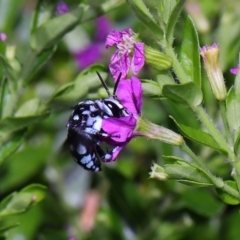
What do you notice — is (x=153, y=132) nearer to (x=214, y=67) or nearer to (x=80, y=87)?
(x=214, y=67)

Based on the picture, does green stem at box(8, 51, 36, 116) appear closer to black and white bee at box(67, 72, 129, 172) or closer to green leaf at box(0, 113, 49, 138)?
green leaf at box(0, 113, 49, 138)

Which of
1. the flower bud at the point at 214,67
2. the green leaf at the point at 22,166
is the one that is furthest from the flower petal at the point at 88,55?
the flower bud at the point at 214,67

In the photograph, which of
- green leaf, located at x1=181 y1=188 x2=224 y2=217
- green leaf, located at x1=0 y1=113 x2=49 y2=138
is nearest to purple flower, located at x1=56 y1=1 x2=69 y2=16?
green leaf, located at x1=0 y1=113 x2=49 y2=138

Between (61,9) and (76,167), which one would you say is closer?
(61,9)

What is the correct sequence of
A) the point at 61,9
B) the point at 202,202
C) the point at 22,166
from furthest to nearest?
the point at 22,166
the point at 202,202
the point at 61,9

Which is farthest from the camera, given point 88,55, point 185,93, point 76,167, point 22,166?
point 88,55

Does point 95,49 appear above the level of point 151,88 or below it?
below

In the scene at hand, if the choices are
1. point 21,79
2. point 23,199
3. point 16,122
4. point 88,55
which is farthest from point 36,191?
point 88,55

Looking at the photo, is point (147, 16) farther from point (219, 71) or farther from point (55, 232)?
point (55, 232)
